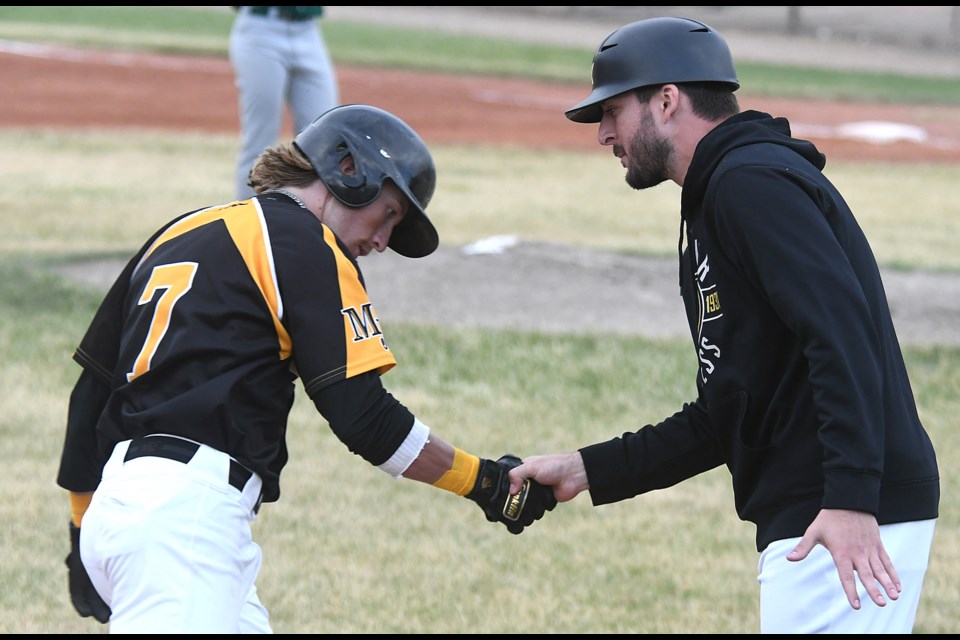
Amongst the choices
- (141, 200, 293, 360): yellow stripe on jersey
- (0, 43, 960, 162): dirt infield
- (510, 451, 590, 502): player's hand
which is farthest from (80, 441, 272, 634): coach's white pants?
(0, 43, 960, 162): dirt infield

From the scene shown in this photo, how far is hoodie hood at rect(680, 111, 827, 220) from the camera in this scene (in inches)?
131

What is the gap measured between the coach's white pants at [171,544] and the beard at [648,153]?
132 cm

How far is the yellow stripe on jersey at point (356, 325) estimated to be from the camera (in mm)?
3348

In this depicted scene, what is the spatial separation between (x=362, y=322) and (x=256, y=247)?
330mm

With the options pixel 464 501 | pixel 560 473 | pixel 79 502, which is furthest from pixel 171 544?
pixel 464 501

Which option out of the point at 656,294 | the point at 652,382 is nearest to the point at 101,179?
the point at 656,294

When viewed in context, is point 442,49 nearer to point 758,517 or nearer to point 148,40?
point 148,40

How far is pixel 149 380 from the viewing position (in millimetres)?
3295

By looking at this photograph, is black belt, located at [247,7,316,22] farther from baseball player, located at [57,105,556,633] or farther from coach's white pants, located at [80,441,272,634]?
coach's white pants, located at [80,441,272,634]

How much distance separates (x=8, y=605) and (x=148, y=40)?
2503 centimetres

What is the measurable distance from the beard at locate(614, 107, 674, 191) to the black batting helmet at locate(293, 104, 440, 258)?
23.0 inches

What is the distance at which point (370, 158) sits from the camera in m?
3.67

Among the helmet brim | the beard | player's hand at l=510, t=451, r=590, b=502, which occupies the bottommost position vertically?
player's hand at l=510, t=451, r=590, b=502

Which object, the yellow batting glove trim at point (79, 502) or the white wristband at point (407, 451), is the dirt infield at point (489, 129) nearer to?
the yellow batting glove trim at point (79, 502)
